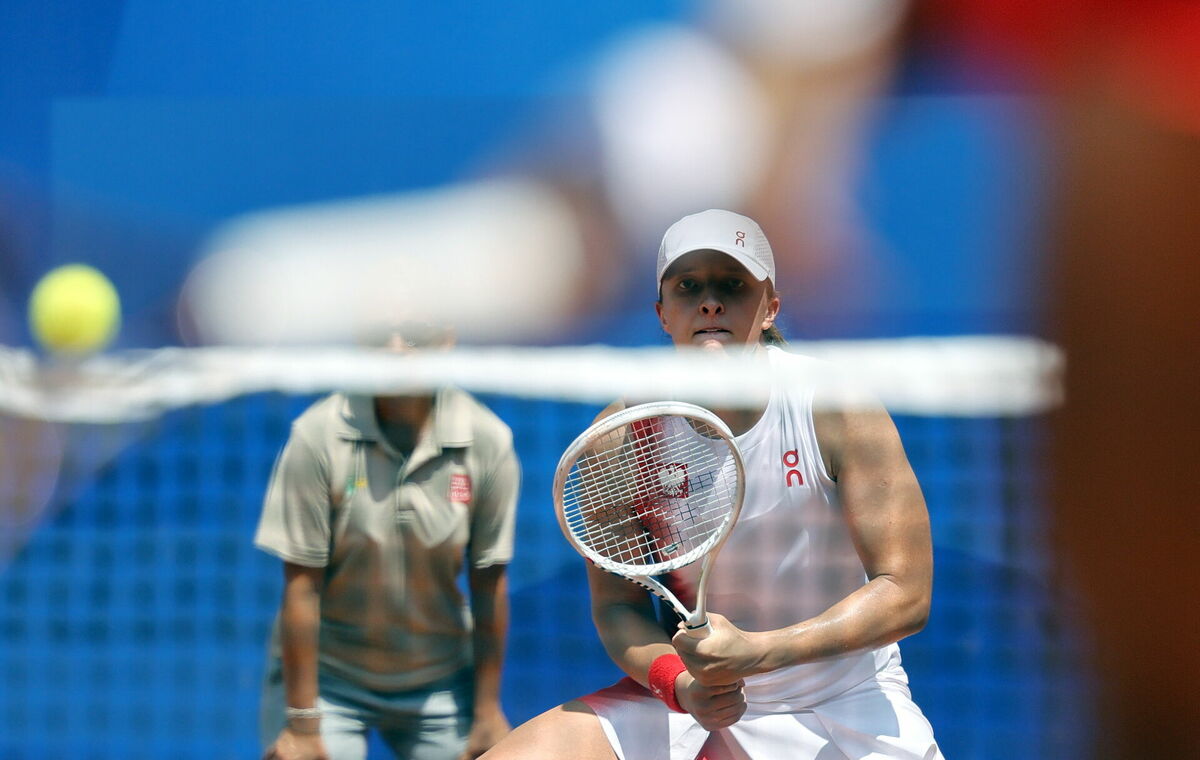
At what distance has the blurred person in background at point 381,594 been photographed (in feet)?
8.28

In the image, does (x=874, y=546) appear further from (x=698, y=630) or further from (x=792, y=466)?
(x=698, y=630)

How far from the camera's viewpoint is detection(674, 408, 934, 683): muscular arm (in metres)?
1.88

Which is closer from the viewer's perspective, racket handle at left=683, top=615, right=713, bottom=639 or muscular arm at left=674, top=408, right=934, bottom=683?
racket handle at left=683, top=615, right=713, bottom=639

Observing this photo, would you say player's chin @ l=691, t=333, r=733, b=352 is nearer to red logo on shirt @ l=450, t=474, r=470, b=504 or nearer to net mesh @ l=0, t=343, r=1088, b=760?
net mesh @ l=0, t=343, r=1088, b=760

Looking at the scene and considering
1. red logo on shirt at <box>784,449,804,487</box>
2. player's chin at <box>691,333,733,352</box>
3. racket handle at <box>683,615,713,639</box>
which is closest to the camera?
racket handle at <box>683,615,713,639</box>

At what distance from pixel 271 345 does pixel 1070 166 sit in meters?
1.68

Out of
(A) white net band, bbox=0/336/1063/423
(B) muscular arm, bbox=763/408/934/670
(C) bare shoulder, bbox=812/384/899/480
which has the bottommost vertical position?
(B) muscular arm, bbox=763/408/934/670

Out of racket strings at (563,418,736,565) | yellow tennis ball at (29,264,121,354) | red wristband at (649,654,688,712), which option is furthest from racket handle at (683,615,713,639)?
yellow tennis ball at (29,264,121,354)

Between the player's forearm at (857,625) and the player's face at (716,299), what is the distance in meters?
0.51

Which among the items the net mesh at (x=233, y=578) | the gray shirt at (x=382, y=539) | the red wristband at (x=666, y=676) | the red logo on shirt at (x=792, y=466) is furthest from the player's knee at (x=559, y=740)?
the net mesh at (x=233, y=578)

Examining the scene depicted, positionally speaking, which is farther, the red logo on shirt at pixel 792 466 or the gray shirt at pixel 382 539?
the gray shirt at pixel 382 539

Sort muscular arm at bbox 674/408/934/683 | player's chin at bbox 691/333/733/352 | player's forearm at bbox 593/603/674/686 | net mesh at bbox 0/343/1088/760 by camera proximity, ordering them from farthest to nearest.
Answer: net mesh at bbox 0/343/1088/760 → player's chin at bbox 691/333/733/352 → player's forearm at bbox 593/603/674/686 → muscular arm at bbox 674/408/934/683

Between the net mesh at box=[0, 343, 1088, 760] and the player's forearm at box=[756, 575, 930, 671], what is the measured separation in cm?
73

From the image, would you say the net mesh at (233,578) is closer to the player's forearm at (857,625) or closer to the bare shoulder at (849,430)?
the bare shoulder at (849,430)
